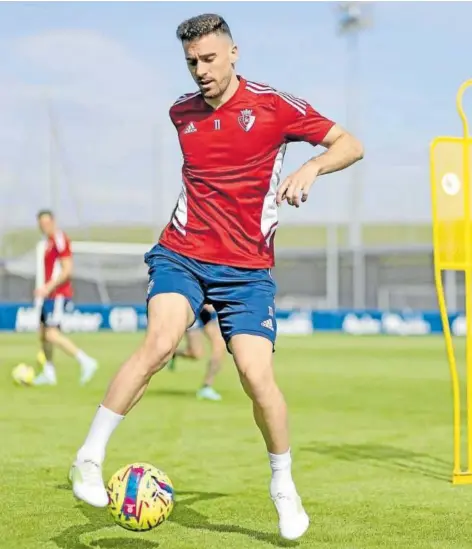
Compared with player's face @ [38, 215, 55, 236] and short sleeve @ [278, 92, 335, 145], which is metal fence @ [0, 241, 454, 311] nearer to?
player's face @ [38, 215, 55, 236]

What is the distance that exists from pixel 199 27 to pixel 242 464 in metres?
3.88

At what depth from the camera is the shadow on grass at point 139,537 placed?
580 cm

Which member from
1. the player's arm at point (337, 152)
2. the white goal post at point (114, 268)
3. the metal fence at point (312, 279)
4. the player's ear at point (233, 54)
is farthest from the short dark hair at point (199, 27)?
the white goal post at point (114, 268)

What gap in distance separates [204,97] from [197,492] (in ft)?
8.79

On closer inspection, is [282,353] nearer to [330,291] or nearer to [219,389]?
[219,389]

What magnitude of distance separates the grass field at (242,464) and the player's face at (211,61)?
7.45 ft

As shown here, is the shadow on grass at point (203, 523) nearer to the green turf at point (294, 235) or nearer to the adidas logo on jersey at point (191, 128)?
the adidas logo on jersey at point (191, 128)

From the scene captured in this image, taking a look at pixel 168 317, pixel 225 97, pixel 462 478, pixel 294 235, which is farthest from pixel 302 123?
pixel 294 235

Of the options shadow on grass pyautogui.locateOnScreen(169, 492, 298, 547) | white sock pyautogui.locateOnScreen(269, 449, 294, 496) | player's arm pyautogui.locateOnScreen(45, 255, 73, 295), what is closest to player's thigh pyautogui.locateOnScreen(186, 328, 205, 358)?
player's arm pyautogui.locateOnScreen(45, 255, 73, 295)

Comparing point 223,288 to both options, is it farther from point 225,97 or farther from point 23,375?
point 23,375

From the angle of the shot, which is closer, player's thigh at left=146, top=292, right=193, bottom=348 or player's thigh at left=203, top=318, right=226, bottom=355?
player's thigh at left=146, top=292, right=193, bottom=348

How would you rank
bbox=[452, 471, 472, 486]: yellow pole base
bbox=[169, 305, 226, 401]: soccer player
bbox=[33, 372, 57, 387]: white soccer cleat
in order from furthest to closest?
bbox=[33, 372, 57, 387]: white soccer cleat
bbox=[169, 305, 226, 401]: soccer player
bbox=[452, 471, 472, 486]: yellow pole base

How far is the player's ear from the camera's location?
5.97m

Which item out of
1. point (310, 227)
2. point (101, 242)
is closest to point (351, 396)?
point (310, 227)
